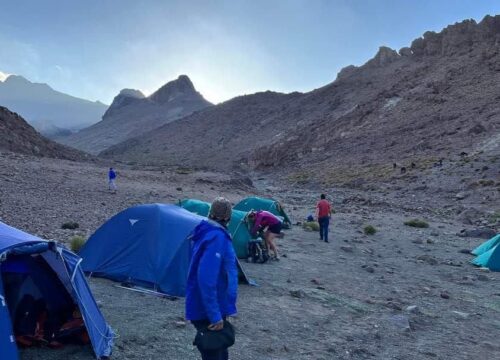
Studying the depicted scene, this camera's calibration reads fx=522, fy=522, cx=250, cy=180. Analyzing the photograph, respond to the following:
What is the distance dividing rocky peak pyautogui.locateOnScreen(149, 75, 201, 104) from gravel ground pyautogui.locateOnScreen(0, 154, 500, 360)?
148 m

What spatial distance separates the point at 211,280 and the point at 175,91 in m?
167

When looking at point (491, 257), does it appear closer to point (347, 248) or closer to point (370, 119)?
point (347, 248)

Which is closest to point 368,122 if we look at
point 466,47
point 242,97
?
point 466,47

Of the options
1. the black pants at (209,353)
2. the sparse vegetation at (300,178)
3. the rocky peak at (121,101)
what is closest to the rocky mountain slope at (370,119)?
the sparse vegetation at (300,178)

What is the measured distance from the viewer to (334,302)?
9984mm

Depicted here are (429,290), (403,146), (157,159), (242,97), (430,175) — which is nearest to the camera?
(429,290)

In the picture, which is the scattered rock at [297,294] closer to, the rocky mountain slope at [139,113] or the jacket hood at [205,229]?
the jacket hood at [205,229]

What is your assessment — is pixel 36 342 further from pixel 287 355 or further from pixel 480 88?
pixel 480 88

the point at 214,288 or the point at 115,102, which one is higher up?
the point at 115,102

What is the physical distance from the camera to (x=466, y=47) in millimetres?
71625

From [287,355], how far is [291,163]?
60.9m

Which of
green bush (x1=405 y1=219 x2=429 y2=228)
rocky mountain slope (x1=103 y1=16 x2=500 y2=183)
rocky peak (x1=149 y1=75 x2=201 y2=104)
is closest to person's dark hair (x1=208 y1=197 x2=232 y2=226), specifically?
green bush (x1=405 y1=219 x2=429 y2=228)

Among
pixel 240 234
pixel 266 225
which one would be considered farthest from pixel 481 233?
pixel 240 234

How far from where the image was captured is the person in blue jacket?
4.59 m
